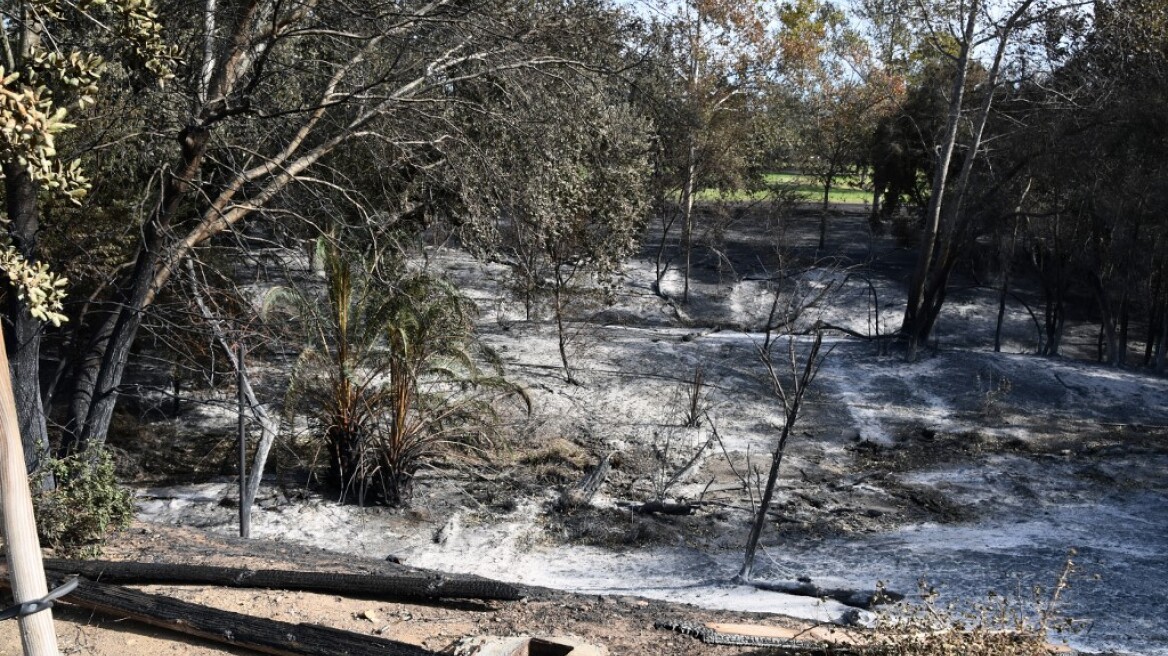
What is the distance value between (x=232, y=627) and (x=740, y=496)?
29.0 ft

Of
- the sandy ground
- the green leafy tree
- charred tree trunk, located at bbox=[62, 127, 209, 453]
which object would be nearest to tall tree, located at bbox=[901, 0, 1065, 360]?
the sandy ground

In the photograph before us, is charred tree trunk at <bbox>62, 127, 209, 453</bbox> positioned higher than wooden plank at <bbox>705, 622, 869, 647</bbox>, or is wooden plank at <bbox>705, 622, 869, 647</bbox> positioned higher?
charred tree trunk at <bbox>62, 127, 209, 453</bbox>

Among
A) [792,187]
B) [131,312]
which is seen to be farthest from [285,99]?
[792,187]

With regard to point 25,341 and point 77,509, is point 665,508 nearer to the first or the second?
point 25,341

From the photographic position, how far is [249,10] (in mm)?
7984

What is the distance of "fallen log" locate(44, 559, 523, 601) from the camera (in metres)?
5.61

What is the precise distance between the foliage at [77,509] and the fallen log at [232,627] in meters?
0.78

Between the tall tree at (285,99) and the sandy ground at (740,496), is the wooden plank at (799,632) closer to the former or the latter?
the sandy ground at (740,496)

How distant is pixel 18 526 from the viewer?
3174mm

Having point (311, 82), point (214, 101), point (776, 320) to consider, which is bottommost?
point (776, 320)

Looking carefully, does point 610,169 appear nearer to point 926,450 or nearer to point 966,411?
point 926,450

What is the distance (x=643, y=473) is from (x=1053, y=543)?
5.04 m

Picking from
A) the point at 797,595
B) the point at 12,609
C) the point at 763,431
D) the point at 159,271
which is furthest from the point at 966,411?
the point at 12,609

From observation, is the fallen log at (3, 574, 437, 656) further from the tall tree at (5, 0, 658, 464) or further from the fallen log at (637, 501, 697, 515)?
the fallen log at (637, 501, 697, 515)
